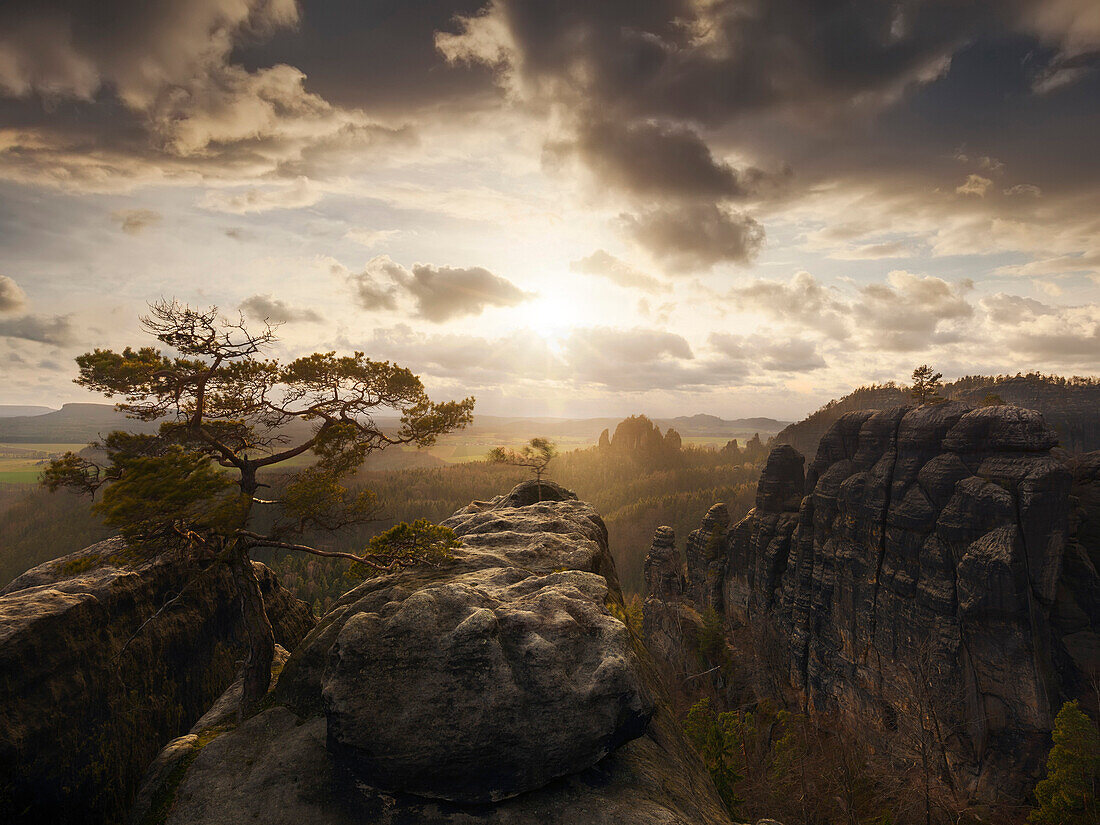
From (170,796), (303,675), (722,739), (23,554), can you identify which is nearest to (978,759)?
(722,739)

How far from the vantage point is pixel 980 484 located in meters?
39.7

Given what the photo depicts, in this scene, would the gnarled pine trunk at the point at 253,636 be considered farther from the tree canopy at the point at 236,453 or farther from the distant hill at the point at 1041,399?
the distant hill at the point at 1041,399

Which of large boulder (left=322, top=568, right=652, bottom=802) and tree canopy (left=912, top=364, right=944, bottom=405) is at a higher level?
tree canopy (left=912, top=364, right=944, bottom=405)

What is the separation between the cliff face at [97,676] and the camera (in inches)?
518

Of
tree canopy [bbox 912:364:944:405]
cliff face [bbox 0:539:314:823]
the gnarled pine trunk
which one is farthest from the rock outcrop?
tree canopy [bbox 912:364:944:405]

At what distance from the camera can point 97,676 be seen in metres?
15.5

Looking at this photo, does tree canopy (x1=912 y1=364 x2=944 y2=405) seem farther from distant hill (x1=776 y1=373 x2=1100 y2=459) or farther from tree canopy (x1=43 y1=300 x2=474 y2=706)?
tree canopy (x1=43 y1=300 x2=474 y2=706)

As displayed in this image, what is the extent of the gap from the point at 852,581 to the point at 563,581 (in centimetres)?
5091

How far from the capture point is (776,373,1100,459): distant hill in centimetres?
9231

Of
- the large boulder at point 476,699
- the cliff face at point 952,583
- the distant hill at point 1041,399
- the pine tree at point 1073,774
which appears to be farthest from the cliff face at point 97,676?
the distant hill at point 1041,399

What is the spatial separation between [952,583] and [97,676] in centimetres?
5876

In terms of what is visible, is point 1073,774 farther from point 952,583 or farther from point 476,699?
point 476,699

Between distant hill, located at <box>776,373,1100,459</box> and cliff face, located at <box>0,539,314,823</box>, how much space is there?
72376 mm

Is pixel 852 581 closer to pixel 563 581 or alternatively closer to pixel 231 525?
pixel 563 581
